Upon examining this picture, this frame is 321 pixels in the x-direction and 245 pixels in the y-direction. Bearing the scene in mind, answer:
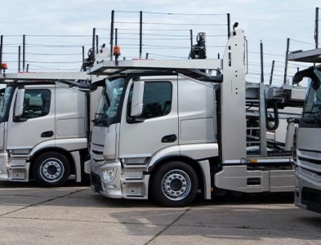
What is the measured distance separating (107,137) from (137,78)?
1.21 m

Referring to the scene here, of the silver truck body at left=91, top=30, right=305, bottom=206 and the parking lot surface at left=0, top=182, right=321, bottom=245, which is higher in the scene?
the silver truck body at left=91, top=30, right=305, bottom=206

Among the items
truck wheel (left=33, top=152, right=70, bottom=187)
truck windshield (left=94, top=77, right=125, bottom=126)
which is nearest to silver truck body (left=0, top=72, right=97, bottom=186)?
truck wheel (left=33, top=152, right=70, bottom=187)

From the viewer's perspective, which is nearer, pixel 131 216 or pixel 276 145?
pixel 131 216

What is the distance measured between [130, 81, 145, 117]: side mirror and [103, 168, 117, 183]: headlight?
3.50 ft

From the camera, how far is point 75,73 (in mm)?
14492

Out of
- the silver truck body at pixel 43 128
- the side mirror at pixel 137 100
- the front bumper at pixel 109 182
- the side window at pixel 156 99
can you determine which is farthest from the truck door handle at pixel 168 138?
the silver truck body at pixel 43 128

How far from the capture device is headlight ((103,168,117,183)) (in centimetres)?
1081

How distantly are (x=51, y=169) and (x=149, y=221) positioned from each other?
5.17 meters

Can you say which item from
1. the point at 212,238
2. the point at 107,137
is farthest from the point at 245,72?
the point at 212,238

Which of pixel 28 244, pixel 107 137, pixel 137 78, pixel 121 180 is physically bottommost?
pixel 28 244

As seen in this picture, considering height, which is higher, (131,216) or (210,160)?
(210,160)

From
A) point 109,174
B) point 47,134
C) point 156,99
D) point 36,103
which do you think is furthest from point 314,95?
point 36,103

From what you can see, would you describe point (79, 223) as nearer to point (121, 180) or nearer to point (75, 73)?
point (121, 180)

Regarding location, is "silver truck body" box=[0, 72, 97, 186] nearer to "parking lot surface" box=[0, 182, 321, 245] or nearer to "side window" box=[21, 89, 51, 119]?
"side window" box=[21, 89, 51, 119]
